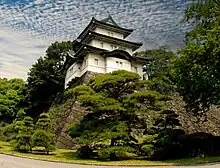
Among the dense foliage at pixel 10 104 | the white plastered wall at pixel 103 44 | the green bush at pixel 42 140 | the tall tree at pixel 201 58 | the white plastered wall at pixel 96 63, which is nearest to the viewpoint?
the tall tree at pixel 201 58

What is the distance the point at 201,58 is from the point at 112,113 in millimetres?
5690

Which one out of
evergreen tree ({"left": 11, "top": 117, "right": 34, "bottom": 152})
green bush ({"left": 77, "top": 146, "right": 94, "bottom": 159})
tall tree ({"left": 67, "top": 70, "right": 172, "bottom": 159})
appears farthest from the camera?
evergreen tree ({"left": 11, "top": 117, "right": 34, "bottom": 152})

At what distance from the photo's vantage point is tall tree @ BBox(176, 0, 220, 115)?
12876mm

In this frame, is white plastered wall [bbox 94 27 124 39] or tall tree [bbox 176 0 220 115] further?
white plastered wall [bbox 94 27 124 39]

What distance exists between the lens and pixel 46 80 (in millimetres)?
29609

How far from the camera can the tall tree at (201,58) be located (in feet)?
42.2

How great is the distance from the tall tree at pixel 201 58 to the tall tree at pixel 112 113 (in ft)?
6.22

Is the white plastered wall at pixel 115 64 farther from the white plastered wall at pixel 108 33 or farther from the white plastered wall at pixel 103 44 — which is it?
the white plastered wall at pixel 108 33

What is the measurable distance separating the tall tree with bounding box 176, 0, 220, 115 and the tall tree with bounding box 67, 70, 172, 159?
1.90 m

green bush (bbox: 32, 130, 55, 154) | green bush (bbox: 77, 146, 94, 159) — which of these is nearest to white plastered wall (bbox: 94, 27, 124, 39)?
green bush (bbox: 32, 130, 55, 154)

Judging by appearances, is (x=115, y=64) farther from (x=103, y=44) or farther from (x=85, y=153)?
(x=85, y=153)

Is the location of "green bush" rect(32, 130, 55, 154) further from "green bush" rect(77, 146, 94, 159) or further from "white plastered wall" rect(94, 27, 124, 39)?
"white plastered wall" rect(94, 27, 124, 39)

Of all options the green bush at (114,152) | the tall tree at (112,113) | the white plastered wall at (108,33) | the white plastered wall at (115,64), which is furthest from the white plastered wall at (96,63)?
the green bush at (114,152)

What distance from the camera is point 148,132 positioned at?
53.9 ft
